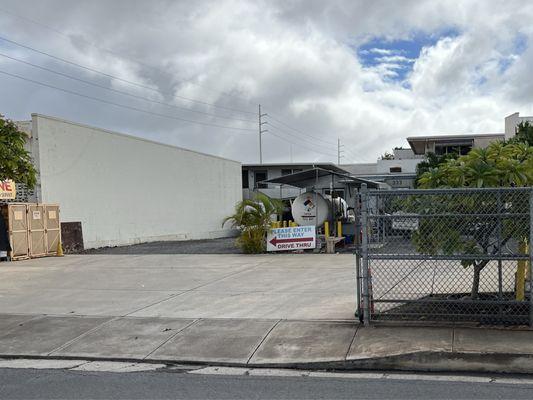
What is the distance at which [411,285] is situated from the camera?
1018cm

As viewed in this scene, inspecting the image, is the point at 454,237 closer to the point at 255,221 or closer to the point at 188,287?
the point at 188,287

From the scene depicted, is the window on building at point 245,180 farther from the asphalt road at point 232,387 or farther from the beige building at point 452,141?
the asphalt road at point 232,387

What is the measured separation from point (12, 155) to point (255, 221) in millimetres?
9429

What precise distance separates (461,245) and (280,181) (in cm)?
1469

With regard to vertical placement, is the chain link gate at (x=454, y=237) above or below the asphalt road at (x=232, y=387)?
above

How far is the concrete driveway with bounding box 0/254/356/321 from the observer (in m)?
9.01

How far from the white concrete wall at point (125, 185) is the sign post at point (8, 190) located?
1.27 metres

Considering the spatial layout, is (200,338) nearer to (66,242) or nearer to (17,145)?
(17,145)

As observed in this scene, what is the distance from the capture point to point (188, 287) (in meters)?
11.6

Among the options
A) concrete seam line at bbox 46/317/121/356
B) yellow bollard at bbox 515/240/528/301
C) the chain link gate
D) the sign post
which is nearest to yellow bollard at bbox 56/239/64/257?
the sign post

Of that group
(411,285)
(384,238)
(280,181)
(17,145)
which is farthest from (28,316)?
(280,181)

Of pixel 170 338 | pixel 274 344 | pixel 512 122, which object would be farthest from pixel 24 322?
pixel 512 122

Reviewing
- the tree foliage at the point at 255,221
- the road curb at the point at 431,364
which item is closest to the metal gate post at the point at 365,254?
the road curb at the point at 431,364

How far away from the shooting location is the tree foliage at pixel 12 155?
1185 centimetres
